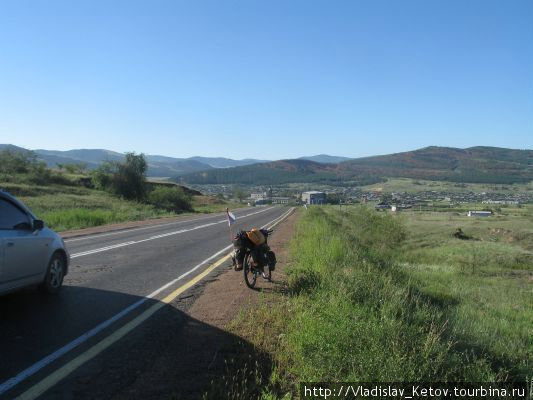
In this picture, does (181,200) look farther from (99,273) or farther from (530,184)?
(530,184)

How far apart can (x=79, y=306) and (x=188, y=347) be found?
2546 millimetres

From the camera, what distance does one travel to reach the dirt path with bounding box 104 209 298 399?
4.45m

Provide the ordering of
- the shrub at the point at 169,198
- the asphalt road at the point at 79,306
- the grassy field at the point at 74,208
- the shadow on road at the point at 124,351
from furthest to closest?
the shrub at the point at 169,198, the grassy field at the point at 74,208, the asphalt road at the point at 79,306, the shadow on road at the point at 124,351

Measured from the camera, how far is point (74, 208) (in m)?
42.9

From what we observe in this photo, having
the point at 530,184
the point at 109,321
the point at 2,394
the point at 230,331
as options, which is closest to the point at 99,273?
the point at 109,321

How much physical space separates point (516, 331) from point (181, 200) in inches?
2368

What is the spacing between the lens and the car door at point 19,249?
6.60 meters

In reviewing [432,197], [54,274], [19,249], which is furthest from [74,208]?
[432,197]

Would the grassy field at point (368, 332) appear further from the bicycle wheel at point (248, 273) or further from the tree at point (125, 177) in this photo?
the tree at point (125, 177)

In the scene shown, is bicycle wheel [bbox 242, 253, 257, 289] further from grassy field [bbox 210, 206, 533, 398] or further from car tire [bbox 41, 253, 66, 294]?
car tire [bbox 41, 253, 66, 294]

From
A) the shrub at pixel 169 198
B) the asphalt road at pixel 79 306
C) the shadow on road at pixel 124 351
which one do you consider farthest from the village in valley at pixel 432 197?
the shadow on road at pixel 124 351

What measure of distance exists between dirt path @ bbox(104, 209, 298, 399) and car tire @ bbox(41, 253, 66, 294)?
2.02 metres

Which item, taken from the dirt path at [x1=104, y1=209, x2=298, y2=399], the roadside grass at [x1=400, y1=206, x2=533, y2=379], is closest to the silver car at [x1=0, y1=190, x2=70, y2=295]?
the dirt path at [x1=104, y1=209, x2=298, y2=399]

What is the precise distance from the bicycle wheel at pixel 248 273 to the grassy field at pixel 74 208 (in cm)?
1817
